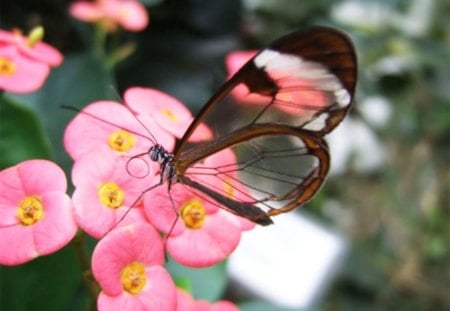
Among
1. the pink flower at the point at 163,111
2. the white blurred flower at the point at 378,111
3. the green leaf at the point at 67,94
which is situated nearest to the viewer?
the pink flower at the point at 163,111

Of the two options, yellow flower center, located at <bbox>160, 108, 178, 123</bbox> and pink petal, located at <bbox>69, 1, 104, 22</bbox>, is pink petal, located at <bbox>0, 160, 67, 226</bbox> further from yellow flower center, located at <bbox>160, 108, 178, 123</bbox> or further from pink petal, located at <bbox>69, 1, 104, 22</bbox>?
pink petal, located at <bbox>69, 1, 104, 22</bbox>

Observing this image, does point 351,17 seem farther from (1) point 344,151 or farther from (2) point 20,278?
(2) point 20,278

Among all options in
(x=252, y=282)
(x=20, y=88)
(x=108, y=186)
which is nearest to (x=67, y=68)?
(x=20, y=88)

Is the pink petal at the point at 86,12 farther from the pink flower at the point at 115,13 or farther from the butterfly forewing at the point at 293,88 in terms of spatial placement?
the butterfly forewing at the point at 293,88

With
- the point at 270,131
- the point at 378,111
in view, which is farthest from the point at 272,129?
the point at 378,111

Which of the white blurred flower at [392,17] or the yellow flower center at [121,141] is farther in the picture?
the white blurred flower at [392,17]

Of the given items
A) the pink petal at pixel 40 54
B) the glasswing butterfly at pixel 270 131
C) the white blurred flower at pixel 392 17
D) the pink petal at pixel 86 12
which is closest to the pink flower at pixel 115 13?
the pink petal at pixel 86 12
